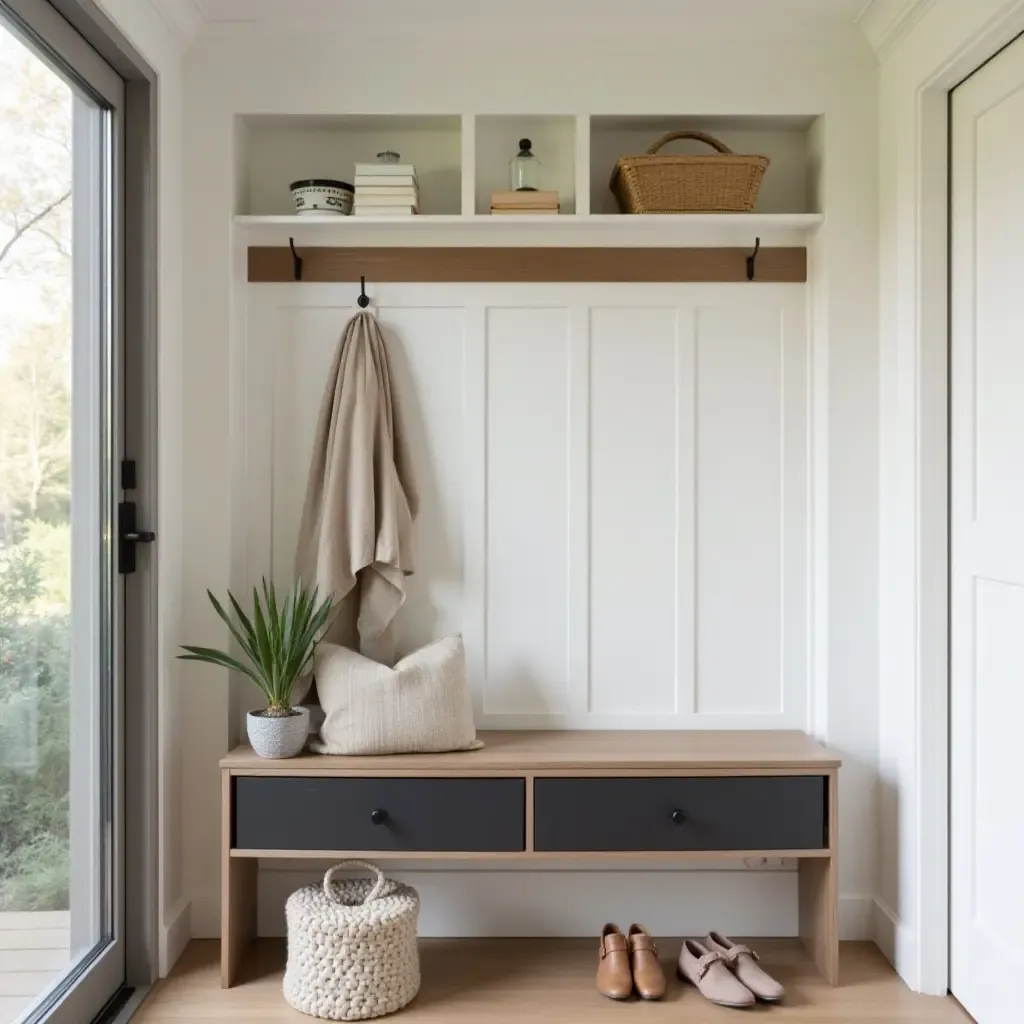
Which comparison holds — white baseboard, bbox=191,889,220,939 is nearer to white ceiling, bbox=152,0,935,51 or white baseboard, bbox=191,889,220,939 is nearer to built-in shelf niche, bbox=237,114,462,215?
built-in shelf niche, bbox=237,114,462,215

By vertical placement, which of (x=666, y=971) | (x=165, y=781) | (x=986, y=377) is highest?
(x=986, y=377)

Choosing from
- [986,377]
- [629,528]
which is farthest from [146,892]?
[986,377]

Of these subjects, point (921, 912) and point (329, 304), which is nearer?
point (921, 912)

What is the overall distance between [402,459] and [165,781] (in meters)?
1.03

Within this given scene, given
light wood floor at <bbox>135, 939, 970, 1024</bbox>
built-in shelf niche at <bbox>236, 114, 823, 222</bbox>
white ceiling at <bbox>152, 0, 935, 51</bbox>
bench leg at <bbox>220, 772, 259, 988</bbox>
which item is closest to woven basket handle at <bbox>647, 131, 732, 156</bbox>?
built-in shelf niche at <bbox>236, 114, 823, 222</bbox>

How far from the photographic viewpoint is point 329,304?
110 inches

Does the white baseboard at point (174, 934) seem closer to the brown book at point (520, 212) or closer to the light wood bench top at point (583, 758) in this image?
the light wood bench top at point (583, 758)

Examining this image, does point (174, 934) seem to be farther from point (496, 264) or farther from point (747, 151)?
point (747, 151)

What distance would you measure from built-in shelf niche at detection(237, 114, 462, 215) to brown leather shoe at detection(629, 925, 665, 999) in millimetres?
2032

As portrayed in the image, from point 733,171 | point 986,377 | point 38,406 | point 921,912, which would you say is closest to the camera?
point 38,406

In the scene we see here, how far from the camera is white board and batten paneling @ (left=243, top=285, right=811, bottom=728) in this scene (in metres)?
2.79

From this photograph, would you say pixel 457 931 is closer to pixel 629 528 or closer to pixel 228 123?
pixel 629 528

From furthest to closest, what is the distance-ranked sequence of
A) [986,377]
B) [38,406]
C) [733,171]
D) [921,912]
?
[733,171]
[921,912]
[986,377]
[38,406]

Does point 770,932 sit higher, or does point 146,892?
point 146,892
